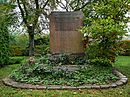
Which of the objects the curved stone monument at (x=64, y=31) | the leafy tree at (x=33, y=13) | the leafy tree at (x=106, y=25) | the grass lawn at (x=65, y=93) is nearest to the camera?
the grass lawn at (x=65, y=93)

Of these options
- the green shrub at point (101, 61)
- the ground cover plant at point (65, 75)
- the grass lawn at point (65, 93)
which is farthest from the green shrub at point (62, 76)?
the grass lawn at point (65, 93)

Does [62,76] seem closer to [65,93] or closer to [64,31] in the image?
[65,93]

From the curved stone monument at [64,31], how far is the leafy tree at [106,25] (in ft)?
1.87

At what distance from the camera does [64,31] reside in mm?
9555

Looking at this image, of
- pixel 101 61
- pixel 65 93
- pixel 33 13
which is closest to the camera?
pixel 65 93

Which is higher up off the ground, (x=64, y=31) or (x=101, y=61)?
(x=64, y=31)

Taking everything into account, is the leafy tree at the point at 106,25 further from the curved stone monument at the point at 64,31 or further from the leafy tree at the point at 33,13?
the leafy tree at the point at 33,13

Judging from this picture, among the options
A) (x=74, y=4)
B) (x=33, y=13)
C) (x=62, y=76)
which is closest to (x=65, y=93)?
(x=62, y=76)

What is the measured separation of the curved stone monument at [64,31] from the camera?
954 cm

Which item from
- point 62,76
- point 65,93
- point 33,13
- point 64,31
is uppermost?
point 33,13

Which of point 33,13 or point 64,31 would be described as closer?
point 64,31

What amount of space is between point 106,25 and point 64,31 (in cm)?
159

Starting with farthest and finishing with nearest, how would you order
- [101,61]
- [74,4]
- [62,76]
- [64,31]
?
[74,4] → [64,31] → [101,61] → [62,76]

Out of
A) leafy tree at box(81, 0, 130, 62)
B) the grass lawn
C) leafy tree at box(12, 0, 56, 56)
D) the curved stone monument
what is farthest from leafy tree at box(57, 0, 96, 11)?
the grass lawn
